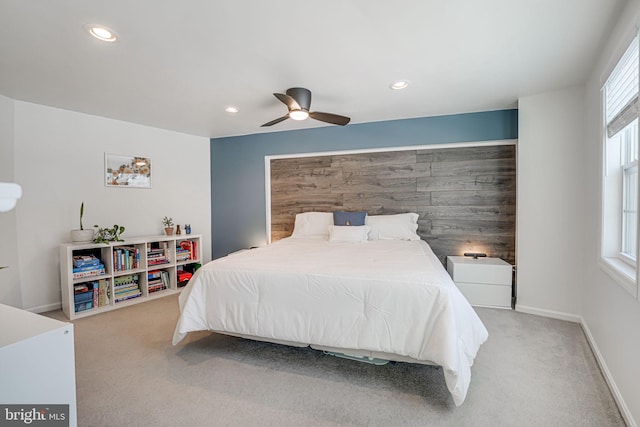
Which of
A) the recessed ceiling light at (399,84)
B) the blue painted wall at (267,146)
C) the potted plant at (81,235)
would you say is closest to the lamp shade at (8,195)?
the recessed ceiling light at (399,84)

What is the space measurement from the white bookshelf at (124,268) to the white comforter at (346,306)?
5.28ft

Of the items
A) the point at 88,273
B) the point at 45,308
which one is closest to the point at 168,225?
the point at 88,273

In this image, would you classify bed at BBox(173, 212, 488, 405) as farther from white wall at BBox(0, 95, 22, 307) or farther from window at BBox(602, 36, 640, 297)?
white wall at BBox(0, 95, 22, 307)

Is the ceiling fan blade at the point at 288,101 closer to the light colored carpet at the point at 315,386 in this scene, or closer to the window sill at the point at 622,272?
the light colored carpet at the point at 315,386

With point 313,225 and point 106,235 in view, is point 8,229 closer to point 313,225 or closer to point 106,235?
point 106,235

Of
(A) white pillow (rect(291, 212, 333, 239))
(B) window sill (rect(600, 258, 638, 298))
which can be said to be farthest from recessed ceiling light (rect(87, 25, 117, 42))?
(B) window sill (rect(600, 258, 638, 298))

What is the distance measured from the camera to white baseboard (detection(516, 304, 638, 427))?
1.54m

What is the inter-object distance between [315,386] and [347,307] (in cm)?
53

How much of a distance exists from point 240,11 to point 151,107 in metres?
2.14

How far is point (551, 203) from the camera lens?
2930mm

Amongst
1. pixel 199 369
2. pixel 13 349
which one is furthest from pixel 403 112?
pixel 13 349

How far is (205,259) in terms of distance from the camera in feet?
15.7

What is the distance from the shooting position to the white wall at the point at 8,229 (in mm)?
2887

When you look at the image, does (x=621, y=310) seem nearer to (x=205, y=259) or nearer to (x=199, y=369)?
(x=199, y=369)
